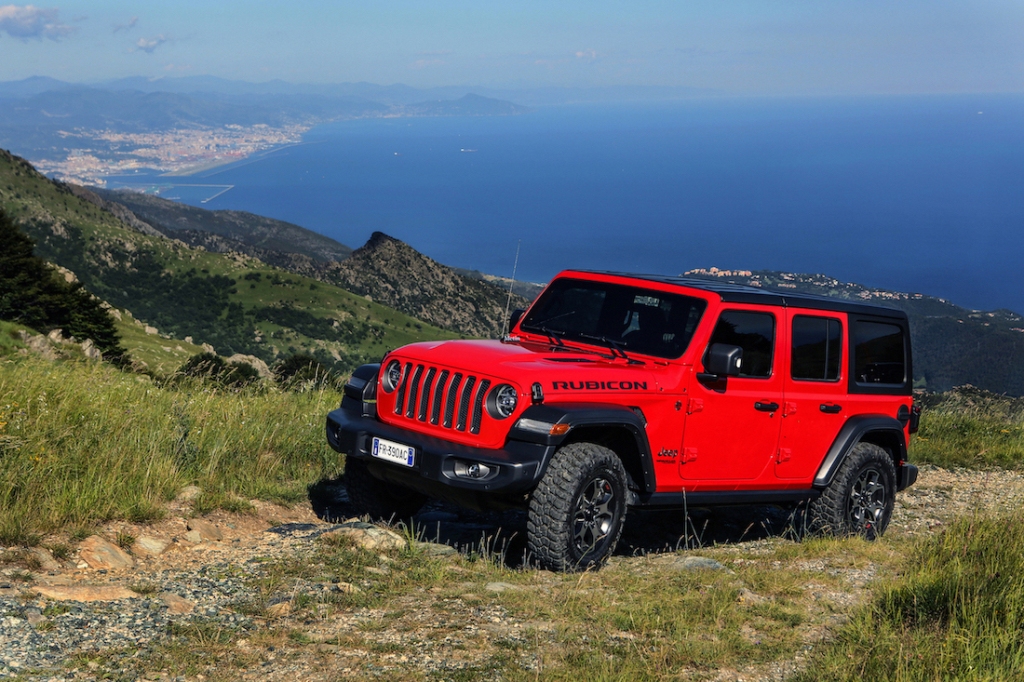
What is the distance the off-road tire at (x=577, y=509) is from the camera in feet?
19.0

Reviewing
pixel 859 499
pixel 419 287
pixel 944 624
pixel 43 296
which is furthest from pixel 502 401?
pixel 419 287

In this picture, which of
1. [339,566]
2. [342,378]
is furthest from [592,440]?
[342,378]

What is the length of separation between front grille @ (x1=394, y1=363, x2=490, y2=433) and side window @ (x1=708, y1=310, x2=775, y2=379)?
2.10 m

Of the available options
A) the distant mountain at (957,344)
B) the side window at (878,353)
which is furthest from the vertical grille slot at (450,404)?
the distant mountain at (957,344)

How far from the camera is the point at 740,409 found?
6.93 metres

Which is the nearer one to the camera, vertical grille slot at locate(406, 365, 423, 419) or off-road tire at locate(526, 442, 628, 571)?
off-road tire at locate(526, 442, 628, 571)

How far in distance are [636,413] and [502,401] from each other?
3.27ft

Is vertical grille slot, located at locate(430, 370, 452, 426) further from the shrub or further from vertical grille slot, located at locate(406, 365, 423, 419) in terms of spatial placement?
the shrub

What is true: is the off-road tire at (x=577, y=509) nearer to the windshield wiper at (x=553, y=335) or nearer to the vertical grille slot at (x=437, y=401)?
the vertical grille slot at (x=437, y=401)

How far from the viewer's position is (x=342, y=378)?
473 inches

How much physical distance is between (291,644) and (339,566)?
1244mm

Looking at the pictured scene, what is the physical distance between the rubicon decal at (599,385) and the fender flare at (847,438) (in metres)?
2.28

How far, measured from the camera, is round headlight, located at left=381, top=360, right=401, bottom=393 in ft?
21.4

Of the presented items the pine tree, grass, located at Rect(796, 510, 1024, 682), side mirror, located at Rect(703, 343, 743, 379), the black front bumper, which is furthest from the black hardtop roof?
the pine tree
